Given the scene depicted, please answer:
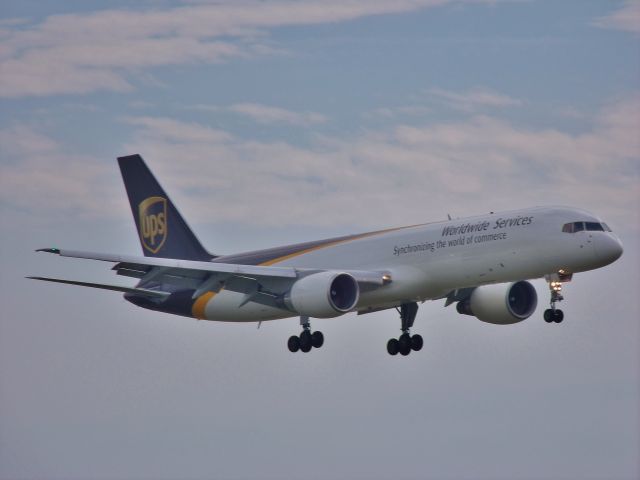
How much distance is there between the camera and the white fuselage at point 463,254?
165 feet

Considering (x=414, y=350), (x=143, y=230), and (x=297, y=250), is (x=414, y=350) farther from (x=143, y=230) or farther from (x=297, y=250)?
(x=143, y=230)

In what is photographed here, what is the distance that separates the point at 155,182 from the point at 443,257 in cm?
1913

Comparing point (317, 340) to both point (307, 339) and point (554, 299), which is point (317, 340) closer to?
point (307, 339)

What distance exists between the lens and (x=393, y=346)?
2371 inches

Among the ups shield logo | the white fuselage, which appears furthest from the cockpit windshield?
the ups shield logo

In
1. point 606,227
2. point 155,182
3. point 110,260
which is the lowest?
point 110,260

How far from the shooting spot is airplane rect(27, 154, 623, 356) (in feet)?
166

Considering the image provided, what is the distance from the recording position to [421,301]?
183ft

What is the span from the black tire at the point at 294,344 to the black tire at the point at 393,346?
4.81m

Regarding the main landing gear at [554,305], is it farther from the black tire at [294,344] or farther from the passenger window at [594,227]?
the black tire at [294,344]

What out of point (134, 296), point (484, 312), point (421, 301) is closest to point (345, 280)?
point (421, 301)

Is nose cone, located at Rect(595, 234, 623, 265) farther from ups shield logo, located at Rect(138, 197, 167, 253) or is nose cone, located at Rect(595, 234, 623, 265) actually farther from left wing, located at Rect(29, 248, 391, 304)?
ups shield logo, located at Rect(138, 197, 167, 253)

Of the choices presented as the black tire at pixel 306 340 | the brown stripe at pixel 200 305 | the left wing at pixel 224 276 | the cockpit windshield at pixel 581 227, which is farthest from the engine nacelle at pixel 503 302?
the brown stripe at pixel 200 305

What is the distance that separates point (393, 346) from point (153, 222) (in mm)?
13784
